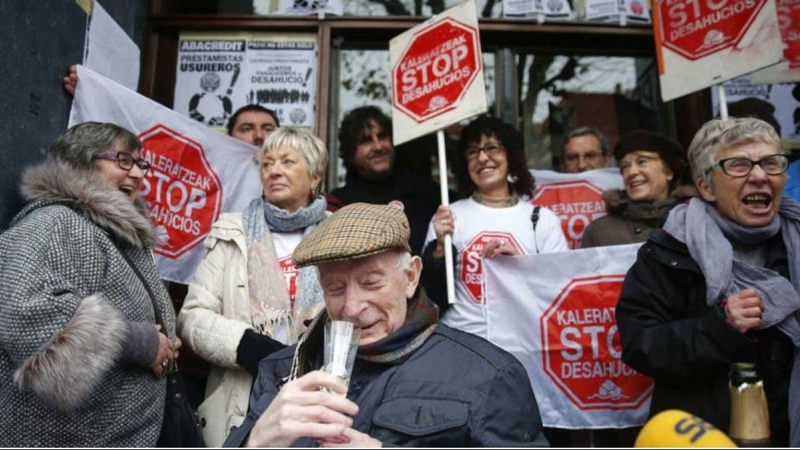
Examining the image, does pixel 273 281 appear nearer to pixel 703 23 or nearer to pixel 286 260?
pixel 286 260

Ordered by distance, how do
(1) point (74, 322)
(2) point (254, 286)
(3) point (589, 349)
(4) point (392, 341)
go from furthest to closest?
1. (3) point (589, 349)
2. (2) point (254, 286)
3. (1) point (74, 322)
4. (4) point (392, 341)

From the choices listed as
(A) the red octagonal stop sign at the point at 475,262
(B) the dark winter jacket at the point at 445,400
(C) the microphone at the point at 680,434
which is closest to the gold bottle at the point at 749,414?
(C) the microphone at the point at 680,434

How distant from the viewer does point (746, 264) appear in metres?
2.73

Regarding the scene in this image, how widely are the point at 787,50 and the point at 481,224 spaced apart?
2.55 meters

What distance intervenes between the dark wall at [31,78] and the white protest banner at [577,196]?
2960mm

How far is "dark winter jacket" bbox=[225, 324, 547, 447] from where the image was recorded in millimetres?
1884

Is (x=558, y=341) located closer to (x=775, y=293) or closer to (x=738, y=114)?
(x=775, y=293)

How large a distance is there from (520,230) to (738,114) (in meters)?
2.08

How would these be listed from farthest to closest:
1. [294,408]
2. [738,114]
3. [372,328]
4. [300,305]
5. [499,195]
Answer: [738,114], [499,195], [300,305], [372,328], [294,408]

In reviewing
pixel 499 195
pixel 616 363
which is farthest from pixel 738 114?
pixel 616 363

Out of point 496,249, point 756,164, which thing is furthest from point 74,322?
point 756,164

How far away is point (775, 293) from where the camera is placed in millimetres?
2627

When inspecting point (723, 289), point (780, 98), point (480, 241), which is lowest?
point (723, 289)

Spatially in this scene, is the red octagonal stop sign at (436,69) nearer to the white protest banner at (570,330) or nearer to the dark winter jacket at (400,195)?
the dark winter jacket at (400,195)
